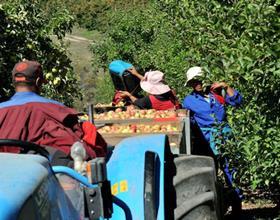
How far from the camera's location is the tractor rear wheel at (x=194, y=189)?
4773 mm

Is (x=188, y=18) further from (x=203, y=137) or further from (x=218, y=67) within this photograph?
(x=218, y=67)

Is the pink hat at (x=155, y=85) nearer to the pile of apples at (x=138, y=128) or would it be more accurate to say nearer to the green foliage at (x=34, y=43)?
the pile of apples at (x=138, y=128)

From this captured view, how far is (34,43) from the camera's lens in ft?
27.1

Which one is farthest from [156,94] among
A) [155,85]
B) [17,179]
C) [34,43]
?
[17,179]

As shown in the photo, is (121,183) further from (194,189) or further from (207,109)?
(207,109)

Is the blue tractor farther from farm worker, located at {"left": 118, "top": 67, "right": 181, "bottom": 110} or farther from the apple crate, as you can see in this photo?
farm worker, located at {"left": 118, "top": 67, "right": 181, "bottom": 110}

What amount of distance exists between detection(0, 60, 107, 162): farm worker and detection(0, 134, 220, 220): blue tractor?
32 centimetres

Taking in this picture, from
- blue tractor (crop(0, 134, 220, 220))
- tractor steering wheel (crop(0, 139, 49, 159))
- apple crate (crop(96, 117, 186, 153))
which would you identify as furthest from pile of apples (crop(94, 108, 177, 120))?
tractor steering wheel (crop(0, 139, 49, 159))

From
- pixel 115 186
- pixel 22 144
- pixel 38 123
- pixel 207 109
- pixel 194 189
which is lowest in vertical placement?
pixel 194 189

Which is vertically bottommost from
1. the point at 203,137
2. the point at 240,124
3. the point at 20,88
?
the point at 203,137

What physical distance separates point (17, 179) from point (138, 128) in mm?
4322

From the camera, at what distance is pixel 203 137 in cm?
729

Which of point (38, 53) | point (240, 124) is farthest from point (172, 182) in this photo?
point (38, 53)

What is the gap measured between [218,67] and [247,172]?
127 cm
